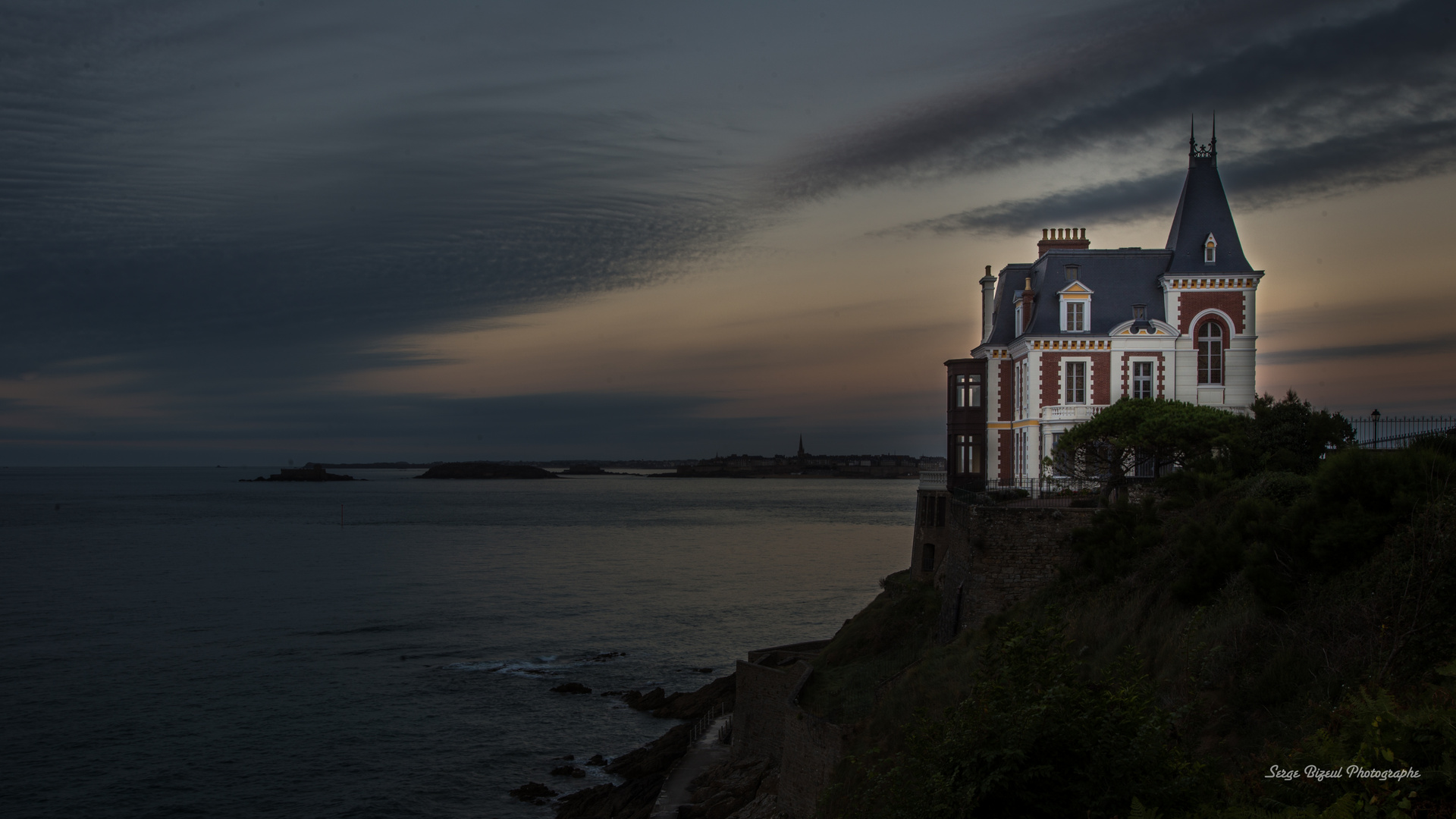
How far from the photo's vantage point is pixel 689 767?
30047mm

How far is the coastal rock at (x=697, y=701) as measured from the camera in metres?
39.5

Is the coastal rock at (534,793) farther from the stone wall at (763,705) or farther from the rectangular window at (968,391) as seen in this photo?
the rectangular window at (968,391)

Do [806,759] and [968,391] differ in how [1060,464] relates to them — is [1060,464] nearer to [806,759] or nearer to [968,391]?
[968,391]

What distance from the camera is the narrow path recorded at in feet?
88.3

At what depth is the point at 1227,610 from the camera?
645 inches

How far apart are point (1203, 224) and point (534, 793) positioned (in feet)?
109

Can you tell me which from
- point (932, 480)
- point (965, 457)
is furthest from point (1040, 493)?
point (932, 480)

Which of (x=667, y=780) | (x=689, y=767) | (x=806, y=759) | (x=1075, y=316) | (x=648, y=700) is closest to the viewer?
(x=806, y=759)

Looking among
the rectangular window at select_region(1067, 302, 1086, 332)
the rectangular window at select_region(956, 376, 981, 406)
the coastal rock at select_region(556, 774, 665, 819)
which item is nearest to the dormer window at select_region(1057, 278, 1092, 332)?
the rectangular window at select_region(1067, 302, 1086, 332)

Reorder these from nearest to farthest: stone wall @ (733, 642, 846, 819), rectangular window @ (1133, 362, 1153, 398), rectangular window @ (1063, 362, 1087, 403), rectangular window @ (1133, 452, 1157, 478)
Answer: stone wall @ (733, 642, 846, 819) → rectangular window @ (1133, 452, 1157, 478) → rectangular window @ (1133, 362, 1153, 398) → rectangular window @ (1063, 362, 1087, 403)

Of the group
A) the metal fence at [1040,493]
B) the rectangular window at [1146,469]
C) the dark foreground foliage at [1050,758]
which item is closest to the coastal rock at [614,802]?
the metal fence at [1040,493]

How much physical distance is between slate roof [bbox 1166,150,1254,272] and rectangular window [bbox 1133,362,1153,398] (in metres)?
4.05

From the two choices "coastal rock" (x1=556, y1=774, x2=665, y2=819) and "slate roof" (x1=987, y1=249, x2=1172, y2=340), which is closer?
"coastal rock" (x1=556, y1=774, x2=665, y2=819)

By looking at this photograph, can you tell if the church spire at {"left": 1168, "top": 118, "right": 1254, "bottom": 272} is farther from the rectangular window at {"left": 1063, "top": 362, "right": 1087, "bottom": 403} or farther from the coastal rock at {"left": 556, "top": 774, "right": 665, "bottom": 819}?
the coastal rock at {"left": 556, "top": 774, "right": 665, "bottom": 819}
